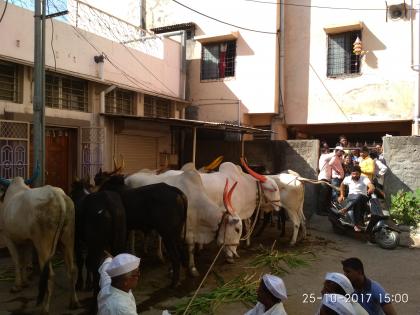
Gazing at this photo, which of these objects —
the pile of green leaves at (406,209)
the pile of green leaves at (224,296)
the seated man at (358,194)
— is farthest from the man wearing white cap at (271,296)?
the pile of green leaves at (406,209)

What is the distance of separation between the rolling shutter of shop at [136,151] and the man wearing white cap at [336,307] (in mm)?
8714

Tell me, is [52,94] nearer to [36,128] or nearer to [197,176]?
[36,128]

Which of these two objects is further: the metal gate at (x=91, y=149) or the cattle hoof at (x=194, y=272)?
the metal gate at (x=91, y=149)

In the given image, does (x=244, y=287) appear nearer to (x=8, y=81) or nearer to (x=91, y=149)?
(x=91, y=149)

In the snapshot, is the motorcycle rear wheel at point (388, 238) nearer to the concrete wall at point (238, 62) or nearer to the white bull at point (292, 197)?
the white bull at point (292, 197)

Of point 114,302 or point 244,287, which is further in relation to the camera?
point 244,287

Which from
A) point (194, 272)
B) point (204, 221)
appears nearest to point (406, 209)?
point (204, 221)

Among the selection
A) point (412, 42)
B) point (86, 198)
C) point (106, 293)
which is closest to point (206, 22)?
point (412, 42)

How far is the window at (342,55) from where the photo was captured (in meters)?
12.4

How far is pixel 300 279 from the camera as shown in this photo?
5.86 m

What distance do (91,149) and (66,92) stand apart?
1.43 metres

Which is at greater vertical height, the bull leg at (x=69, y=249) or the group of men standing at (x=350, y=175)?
the group of men standing at (x=350, y=175)

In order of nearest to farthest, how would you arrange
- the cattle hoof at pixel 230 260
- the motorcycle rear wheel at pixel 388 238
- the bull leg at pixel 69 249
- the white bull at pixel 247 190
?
the bull leg at pixel 69 249 → the cattle hoof at pixel 230 260 → the white bull at pixel 247 190 → the motorcycle rear wheel at pixel 388 238

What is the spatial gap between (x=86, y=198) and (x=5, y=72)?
4509 mm
